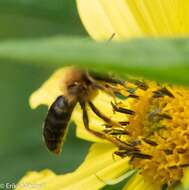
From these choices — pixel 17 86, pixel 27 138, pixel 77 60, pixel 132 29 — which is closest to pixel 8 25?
pixel 17 86

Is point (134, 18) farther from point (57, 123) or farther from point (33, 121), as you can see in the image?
point (33, 121)

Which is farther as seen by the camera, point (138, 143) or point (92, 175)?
point (92, 175)

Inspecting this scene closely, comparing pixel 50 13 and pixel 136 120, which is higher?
pixel 50 13

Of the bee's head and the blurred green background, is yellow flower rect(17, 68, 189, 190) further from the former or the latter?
the blurred green background

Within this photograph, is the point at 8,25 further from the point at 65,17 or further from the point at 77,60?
the point at 77,60

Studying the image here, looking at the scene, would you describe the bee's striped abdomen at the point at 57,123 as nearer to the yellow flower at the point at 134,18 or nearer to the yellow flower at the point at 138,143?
the yellow flower at the point at 138,143

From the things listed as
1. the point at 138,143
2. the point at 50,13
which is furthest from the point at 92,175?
the point at 50,13

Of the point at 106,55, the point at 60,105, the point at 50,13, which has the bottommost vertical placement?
the point at 106,55

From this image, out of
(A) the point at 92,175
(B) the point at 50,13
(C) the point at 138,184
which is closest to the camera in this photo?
(C) the point at 138,184
